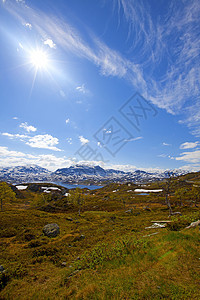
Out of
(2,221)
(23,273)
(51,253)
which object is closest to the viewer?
(23,273)

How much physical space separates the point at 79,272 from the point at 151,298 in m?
6.37

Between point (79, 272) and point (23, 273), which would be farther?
point (23, 273)

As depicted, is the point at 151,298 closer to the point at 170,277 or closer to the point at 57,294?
the point at 170,277

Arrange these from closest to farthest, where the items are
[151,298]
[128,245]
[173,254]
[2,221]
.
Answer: [151,298] → [173,254] → [128,245] → [2,221]

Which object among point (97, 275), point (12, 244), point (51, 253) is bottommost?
point (12, 244)

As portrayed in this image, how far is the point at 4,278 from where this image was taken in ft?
33.0

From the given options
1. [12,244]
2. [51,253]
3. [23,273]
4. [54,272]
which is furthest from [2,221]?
[54,272]

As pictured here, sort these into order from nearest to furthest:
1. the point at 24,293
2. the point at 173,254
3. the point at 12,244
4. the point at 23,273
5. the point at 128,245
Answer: the point at 24,293 → the point at 173,254 → the point at 23,273 → the point at 128,245 → the point at 12,244

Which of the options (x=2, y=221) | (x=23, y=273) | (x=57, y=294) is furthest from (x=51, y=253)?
(x=2, y=221)

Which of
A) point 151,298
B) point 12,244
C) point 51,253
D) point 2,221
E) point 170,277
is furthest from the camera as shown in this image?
point 2,221

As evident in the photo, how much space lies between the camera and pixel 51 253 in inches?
625

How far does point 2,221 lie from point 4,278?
2357 centimetres

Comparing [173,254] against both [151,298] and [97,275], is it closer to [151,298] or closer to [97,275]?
[151,298]

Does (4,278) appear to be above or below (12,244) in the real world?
above
